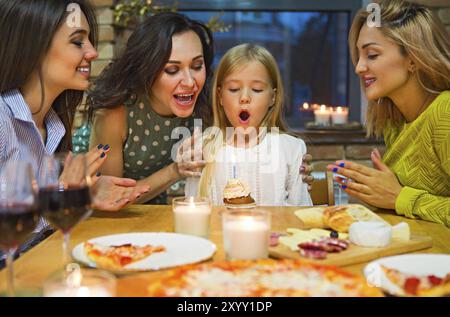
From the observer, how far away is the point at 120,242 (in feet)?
4.29

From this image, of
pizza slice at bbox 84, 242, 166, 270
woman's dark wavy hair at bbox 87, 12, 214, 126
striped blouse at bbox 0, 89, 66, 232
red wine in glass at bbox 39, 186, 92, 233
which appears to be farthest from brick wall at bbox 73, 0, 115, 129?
red wine in glass at bbox 39, 186, 92, 233

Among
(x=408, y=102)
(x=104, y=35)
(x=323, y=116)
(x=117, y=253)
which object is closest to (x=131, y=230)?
(x=117, y=253)

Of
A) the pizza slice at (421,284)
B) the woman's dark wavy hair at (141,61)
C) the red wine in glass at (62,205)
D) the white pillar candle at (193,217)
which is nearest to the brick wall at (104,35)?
the woman's dark wavy hair at (141,61)

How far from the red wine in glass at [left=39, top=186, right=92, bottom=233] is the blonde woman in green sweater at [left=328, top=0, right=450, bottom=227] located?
87 cm

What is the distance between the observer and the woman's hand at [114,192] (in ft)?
5.52

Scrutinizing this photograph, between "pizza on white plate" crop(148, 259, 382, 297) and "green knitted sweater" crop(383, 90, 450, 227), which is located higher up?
"green knitted sweater" crop(383, 90, 450, 227)

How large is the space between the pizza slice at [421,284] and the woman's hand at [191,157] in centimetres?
118

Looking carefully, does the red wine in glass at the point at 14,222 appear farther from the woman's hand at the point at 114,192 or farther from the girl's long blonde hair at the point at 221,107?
the girl's long blonde hair at the point at 221,107

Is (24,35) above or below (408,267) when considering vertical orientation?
above

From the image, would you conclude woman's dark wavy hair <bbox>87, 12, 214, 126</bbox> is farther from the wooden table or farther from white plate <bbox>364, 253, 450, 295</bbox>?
white plate <bbox>364, 253, 450, 295</bbox>

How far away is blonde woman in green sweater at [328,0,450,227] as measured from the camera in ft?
5.82

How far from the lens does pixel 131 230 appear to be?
153cm

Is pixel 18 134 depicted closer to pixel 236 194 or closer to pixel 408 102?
pixel 236 194

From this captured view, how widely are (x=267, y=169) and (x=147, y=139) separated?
20.0 inches
